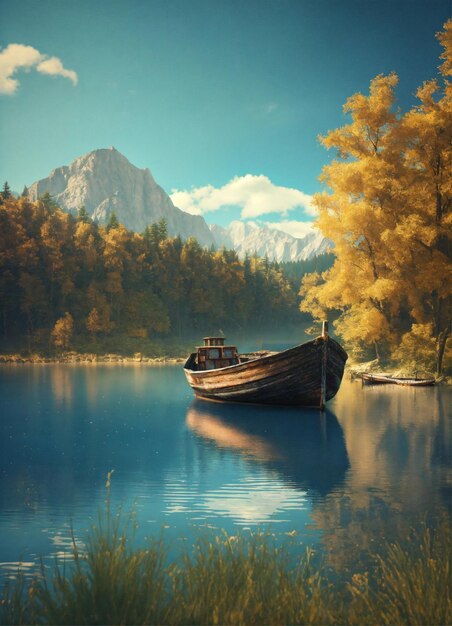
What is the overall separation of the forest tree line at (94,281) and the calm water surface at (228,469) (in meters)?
41.3

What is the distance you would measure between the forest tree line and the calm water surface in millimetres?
41289

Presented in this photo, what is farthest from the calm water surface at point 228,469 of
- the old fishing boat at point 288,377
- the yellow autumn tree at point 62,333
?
the yellow autumn tree at point 62,333

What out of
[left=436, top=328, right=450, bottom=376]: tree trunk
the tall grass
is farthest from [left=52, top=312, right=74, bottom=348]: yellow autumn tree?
the tall grass

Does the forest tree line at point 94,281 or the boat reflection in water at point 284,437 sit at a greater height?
the forest tree line at point 94,281

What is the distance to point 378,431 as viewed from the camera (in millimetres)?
16516

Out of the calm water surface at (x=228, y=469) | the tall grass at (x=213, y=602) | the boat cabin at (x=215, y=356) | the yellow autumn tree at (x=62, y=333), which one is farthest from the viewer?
the yellow autumn tree at (x=62, y=333)

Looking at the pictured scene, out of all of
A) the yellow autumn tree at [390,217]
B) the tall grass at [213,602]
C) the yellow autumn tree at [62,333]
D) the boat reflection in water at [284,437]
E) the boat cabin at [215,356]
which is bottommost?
the boat reflection in water at [284,437]

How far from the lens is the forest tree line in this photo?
204ft

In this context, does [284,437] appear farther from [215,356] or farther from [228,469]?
[215,356]

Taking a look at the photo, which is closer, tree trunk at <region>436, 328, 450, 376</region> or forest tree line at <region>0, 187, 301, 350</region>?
tree trunk at <region>436, 328, 450, 376</region>

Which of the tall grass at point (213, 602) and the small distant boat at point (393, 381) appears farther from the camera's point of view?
the small distant boat at point (393, 381)

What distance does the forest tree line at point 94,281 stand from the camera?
6206cm

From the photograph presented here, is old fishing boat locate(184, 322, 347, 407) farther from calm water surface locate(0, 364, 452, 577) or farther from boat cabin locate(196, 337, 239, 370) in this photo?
boat cabin locate(196, 337, 239, 370)

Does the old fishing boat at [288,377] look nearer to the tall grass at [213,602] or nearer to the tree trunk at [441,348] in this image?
the tree trunk at [441,348]
